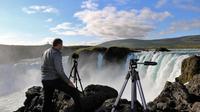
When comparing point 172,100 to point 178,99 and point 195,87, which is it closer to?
point 178,99

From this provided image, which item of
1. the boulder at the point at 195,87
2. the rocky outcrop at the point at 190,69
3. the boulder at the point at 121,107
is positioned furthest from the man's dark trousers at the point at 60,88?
the rocky outcrop at the point at 190,69

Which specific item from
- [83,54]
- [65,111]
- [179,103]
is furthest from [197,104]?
[83,54]

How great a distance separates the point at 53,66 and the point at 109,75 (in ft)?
101

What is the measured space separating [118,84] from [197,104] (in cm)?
2728

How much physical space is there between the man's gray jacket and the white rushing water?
1045 centimetres

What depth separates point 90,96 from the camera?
11.6m

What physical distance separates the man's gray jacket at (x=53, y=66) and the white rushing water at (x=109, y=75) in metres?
10.5

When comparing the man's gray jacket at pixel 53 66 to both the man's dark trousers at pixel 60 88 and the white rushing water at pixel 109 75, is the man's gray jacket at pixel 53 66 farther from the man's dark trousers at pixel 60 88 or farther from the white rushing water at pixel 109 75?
the white rushing water at pixel 109 75

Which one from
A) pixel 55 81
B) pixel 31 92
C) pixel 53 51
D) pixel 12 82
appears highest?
pixel 53 51

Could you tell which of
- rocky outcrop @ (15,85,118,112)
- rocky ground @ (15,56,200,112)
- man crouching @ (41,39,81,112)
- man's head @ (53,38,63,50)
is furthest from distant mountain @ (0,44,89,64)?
man's head @ (53,38,63,50)

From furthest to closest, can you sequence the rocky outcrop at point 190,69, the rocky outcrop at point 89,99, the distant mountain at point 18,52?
the distant mountain at point 18,52 < the rocky outcrop at point 190,69 < the rocky outcrop at point 89,99

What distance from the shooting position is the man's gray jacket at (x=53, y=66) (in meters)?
9.17

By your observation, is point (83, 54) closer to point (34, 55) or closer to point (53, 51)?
point (53, 51)

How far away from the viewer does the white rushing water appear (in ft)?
97.1
